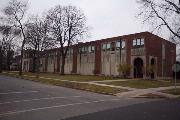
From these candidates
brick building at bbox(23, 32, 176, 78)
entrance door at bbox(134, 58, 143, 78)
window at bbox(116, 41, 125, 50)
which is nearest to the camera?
brick building at bbox(23, 32, 176, 78)

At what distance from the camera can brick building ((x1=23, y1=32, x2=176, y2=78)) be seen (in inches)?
2090

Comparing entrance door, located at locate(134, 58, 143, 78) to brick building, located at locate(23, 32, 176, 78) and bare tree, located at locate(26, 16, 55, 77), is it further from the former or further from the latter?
bare tree, located at locate(26, 16, 55, 77)

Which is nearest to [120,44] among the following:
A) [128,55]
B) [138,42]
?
[128,55]

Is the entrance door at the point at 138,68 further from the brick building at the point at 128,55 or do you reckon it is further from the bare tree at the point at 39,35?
the bare tree at the point at 39,35

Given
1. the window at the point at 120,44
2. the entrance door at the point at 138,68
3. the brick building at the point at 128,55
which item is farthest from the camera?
the window at the point at 120,44

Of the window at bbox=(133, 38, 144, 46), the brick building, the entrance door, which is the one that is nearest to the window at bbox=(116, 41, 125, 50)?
the brick building

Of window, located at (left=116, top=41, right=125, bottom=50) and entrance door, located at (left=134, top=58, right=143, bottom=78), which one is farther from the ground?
window, located at (left=116, top=41, right=125, bottom=50)

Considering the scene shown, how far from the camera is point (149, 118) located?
1162 cm

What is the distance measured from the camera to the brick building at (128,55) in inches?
2090

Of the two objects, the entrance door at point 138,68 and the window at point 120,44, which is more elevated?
the window at point 120,44

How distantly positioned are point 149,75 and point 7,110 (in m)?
40.8

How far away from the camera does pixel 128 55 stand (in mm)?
55156

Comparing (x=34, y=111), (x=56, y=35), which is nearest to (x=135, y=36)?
(x=56, y=35)

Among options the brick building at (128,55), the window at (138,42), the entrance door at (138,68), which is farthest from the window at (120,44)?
the entrance door at (138,68)
